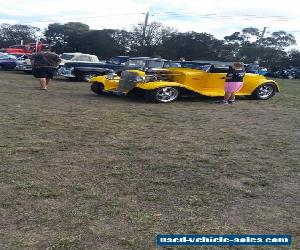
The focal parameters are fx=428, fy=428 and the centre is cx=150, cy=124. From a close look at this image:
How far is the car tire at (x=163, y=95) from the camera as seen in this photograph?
12.2 meters

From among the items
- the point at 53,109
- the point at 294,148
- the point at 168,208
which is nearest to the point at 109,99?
the point at 53,109

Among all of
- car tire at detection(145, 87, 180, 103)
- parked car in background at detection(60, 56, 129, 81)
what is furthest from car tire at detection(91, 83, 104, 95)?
parked car in background at detection(60, 56, 129, 81)

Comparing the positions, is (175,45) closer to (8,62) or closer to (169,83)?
(8,62)

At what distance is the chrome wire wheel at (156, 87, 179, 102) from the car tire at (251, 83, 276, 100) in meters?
3.35

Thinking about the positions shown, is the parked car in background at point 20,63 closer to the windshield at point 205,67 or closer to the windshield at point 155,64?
the windshield at point 155,64

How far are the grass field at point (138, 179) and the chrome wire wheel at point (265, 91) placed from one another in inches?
203

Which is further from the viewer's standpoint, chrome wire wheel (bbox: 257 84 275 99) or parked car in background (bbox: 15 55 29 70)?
parked car in background (bbox: 15 55 29 70)

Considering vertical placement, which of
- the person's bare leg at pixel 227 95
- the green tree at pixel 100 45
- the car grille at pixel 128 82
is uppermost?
the green tree at pixel 100 45

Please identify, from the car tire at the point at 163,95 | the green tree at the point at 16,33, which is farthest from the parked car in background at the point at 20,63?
the green tree at the point at 16,33

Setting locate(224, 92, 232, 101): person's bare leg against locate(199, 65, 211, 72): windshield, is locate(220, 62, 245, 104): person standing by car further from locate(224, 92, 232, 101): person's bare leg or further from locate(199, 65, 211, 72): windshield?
locate(199, 65, 211, 72): windshield

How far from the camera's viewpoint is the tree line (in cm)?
5006

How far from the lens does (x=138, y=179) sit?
200 inches

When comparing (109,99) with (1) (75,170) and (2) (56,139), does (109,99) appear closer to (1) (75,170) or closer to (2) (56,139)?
(2) (56,139)

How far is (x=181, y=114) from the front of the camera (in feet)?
34.3
